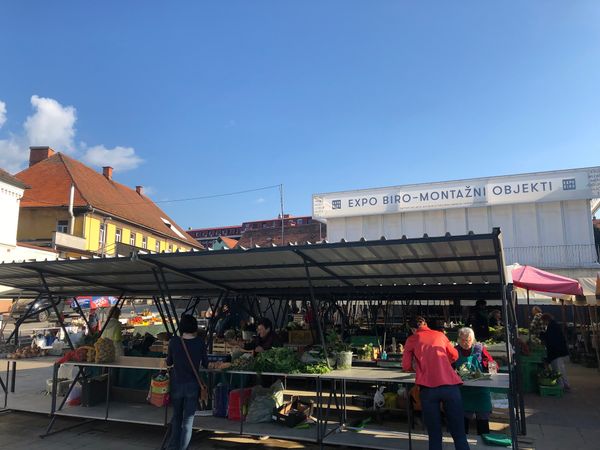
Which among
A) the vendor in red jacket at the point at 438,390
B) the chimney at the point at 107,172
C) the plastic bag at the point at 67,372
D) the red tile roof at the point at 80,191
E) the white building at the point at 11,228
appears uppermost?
the chimney at the point at 107,172

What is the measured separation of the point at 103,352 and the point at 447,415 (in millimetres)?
5547

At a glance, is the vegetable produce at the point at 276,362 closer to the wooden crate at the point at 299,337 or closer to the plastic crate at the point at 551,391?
the wooden crate at the point at 299,337

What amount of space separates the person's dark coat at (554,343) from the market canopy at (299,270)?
1781mm

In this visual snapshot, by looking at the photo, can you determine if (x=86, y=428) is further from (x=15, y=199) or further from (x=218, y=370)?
(x=15, y=199)

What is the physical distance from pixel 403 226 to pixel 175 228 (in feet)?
108

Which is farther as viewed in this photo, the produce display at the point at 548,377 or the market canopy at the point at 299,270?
the produce display at the point at 548,377

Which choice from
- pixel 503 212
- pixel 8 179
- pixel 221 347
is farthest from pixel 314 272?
pixel 8 179

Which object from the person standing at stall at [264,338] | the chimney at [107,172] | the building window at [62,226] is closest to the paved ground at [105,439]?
the person standing at stall at [264,338]

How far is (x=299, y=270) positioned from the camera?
7348 millimetres

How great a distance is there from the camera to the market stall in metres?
5.57

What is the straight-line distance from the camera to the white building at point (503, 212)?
71.4 feet

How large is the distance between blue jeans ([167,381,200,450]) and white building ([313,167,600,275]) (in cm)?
1737

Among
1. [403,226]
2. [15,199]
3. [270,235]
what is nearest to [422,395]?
[403,226]

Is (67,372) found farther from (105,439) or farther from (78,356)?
(105,439)
